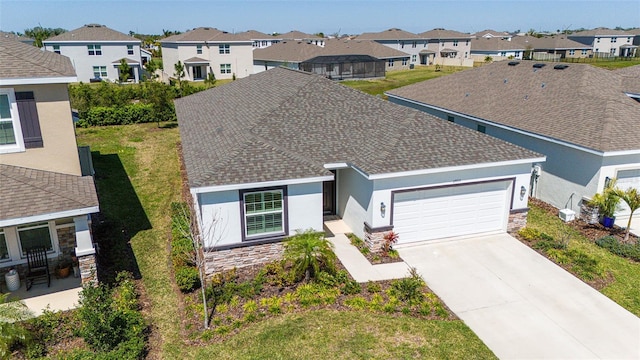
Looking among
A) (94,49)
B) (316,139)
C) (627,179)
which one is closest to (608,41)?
(627,179)

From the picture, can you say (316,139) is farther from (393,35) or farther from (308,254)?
(393,35)

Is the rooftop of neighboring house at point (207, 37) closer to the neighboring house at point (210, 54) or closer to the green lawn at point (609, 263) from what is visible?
the neighboring house at point (210, 54)

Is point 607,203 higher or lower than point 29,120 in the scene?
lower

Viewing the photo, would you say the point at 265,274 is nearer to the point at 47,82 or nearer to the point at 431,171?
the point at 431,171

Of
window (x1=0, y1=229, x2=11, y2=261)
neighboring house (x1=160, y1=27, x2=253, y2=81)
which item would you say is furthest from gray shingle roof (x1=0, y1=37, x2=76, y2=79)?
neighboring house (x1=160, y1=27, x2=253, y2=81)

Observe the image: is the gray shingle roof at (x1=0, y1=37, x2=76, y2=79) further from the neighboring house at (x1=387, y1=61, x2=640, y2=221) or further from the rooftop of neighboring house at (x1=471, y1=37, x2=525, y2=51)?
the rooftop of neighboring house at (x1=471, y1=37, x2=525, y2=51)
